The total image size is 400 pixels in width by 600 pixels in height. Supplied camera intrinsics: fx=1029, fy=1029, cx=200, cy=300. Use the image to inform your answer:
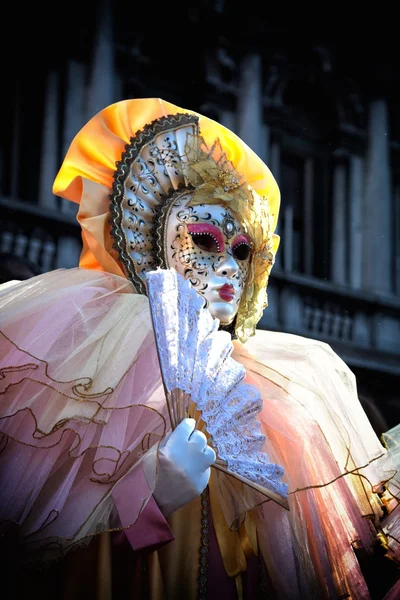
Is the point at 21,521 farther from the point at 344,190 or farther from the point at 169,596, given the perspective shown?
the point at 344,190

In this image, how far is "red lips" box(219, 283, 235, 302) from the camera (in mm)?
2650

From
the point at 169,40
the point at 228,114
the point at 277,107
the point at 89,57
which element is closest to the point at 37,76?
the point at 89,57

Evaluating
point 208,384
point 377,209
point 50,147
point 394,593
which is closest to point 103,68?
point 50,147

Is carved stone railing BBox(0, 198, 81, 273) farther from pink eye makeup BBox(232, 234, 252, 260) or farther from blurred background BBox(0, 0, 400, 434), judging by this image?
pink eye makeup BBox(232, 234, 252, 260)

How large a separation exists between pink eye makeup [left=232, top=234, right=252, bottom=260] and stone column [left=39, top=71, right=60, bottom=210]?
2.81 metres

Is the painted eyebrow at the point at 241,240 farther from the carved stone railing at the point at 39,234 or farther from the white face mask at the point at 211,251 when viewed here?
the carved stone railing at the point at 39,234

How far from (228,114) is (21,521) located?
195 inches

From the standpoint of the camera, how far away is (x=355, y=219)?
24.1 ft

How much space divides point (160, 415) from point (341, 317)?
187 inches

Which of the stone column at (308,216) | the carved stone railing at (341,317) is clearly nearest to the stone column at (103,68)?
the carved stone railing at (341,317)

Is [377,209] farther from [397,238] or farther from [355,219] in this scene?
[397,238]

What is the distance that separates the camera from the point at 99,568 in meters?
2.22

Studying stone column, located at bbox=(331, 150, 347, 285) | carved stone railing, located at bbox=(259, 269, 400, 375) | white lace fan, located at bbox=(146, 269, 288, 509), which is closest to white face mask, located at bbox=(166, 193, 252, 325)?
white lace fan, located at bbox=(146, 269, 288, 509)

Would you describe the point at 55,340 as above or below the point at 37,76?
below
